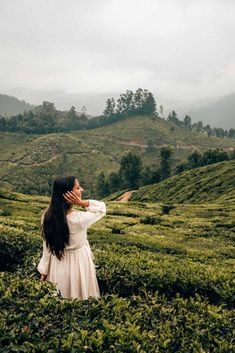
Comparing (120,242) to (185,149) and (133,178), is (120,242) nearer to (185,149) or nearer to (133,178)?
(133,178)

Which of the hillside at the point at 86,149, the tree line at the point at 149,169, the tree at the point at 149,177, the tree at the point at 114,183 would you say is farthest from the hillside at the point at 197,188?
the hillside at the point at 86,149

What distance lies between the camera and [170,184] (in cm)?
5900

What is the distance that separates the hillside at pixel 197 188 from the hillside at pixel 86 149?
39.7 metres

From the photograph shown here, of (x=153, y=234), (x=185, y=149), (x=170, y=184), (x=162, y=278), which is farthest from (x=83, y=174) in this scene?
(x=162, y=278)

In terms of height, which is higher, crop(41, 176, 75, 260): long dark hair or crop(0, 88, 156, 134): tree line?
crop(0, 88, 156, 134): tree line

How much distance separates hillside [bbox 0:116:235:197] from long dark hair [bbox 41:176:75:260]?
287ft

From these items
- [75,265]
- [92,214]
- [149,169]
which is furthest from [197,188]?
[92,214]

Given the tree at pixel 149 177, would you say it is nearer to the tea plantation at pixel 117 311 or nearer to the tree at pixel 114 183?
the tree at pixel 114 183

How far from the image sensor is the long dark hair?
6672 mm

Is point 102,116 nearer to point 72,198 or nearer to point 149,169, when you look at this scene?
point 149,169

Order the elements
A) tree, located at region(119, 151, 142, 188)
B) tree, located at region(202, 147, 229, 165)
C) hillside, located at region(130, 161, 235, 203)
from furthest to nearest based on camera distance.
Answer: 1. tree, located at region(119, 151, 142, 188)
2. tree, located at region(202, 147, 229, 165)
3. hillside, located at region(130, 161, 235, 203)

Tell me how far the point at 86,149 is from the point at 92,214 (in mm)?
123754

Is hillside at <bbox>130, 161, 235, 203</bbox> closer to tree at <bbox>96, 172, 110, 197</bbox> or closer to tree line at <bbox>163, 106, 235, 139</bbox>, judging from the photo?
tree at <bbox>96, 172, 110, 197</bbox>

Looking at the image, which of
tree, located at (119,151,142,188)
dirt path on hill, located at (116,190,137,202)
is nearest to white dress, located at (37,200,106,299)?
dirt path on hill, located at (116,190,137,202)
